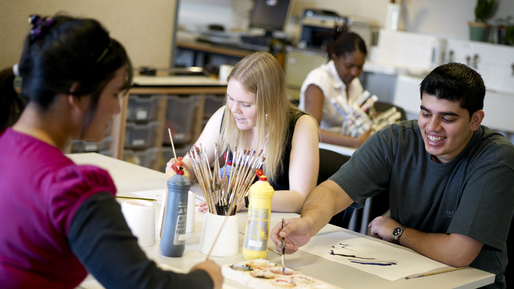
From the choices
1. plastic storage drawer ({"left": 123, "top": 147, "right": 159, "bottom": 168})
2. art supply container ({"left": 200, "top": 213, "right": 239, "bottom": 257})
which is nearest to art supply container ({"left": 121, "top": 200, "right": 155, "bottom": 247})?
art supply container ({"left": 200, "top": 213, "right": 239, "bottom": 257})

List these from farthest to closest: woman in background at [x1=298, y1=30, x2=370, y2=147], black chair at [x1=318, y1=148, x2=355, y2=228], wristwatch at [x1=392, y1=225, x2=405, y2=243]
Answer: woman in background at [x1=298, y1=30, x2=370, y2=147] < black chair at [x1=318, y1=148, x2=355, y2=228] < wristwatch at [x1=392, y1=225, x2=405, y2=243]

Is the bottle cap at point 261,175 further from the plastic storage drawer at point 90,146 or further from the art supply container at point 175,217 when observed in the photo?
the plastic storage drawer at point 90,146

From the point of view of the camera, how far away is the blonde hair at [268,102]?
223cm

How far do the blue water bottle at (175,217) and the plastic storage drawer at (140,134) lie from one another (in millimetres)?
2550

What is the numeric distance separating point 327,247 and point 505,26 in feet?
14.8

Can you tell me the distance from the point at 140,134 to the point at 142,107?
19 cm

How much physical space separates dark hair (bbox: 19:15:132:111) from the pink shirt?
94 millimetres

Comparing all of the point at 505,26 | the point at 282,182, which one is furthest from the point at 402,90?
the point at 282,182

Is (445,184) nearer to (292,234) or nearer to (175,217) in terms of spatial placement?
(292,234)

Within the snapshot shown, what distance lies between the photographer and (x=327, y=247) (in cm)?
179

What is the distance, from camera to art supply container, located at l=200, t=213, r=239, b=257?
159 centimetres

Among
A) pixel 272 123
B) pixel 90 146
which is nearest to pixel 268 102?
pixel 272 123

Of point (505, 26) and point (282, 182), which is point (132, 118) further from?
point (505, 26)

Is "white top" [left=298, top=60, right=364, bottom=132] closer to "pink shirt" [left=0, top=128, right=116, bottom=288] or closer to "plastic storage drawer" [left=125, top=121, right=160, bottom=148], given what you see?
"plastic storage drawer" [left=125, top=121, right=160, bottom=148]
